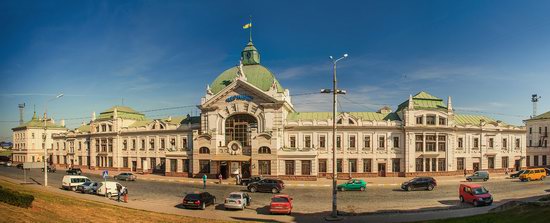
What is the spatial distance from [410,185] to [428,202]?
895 cm

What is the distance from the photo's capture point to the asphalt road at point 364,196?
33906 mm

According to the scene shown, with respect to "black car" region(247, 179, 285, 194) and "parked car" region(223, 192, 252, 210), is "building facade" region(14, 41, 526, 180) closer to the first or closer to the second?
"black car" region(247, 179, 285, 194)

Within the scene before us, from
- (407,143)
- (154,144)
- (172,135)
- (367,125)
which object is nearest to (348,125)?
(367,125)

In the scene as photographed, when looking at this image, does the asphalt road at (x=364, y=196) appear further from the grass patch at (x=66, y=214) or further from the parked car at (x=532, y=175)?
the grass patch at (x=66, y=214)

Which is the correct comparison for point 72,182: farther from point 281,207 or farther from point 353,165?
point 353,165

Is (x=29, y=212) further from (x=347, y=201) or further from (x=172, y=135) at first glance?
(x=172, y=135)

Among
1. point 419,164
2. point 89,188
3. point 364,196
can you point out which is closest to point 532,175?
point 419,164

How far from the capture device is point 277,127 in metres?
60.7

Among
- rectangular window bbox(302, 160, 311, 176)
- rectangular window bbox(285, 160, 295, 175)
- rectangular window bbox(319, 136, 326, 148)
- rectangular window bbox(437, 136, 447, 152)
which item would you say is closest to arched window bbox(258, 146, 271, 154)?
rectangular window bbox(285, 160, 295, 175)

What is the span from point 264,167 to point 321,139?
38.0ft

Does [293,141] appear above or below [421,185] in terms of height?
above

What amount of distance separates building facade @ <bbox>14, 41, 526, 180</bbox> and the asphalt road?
9.66m

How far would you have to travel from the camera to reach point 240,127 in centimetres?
6284

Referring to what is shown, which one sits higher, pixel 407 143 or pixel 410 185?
pixel 407 143
